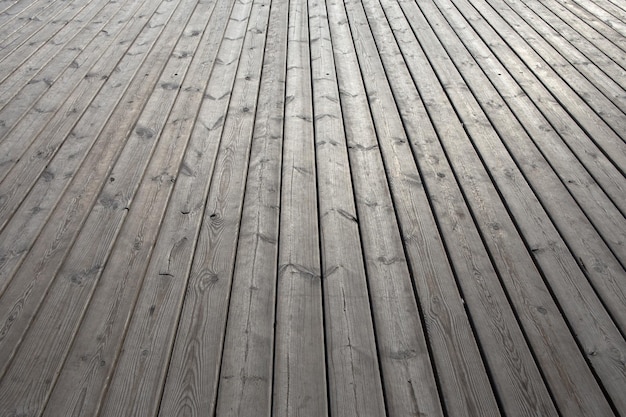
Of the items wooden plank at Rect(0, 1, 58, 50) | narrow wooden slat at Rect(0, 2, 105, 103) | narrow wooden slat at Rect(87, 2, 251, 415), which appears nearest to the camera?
narrow wooden slat at Rect(87, 2, 251, 415)

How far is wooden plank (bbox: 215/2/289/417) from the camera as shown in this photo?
1200 mm

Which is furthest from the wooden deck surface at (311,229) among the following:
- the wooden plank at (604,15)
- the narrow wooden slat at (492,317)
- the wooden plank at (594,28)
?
the wooden plank at (604,15)

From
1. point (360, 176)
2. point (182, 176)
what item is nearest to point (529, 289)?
point (360, 176)

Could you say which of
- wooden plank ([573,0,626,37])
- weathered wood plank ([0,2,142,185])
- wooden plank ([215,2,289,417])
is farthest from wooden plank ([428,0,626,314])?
weathered wood plank ([0,2,142,185])

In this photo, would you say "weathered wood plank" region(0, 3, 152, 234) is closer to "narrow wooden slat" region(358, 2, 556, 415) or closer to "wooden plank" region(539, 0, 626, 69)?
"narrow wooden slat" region(358, 2, 556, 415)

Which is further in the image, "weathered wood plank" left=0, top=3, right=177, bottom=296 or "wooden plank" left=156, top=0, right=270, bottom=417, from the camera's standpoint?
"weathered wood plank" left=0, top=3, right=177, bottom=296

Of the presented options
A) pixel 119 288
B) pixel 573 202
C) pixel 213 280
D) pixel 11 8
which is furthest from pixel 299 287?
pixel 11 8

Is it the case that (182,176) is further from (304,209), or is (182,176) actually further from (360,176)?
(360,176)

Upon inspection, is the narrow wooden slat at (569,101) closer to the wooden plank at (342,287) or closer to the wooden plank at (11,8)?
the wooden plank at (342,287)

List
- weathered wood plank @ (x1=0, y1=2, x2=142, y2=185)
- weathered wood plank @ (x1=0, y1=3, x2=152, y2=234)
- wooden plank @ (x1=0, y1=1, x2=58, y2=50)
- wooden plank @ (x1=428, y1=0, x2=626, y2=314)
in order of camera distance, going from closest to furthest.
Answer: wooden plank @ (x1=428, y1=0, x2=626, y2=314)
weathered wood plank @ (x1=0, y1=3, x2=152, y2=234)
weathered wood plank @ (x1=0, y1=2, x2=142, y2=185)
wooden plank @ (x1=0, y1=1, x2=58, y2=50)

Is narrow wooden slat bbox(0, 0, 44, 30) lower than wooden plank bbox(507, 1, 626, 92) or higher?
lower

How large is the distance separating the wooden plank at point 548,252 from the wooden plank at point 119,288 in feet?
3.58

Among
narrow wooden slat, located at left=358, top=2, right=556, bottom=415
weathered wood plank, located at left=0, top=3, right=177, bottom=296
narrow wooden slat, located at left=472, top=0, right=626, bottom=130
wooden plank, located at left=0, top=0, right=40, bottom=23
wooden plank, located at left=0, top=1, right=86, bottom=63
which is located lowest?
wooden plank, located at left=0, top=0, right=40, bottom=23

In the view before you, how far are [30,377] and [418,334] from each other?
97cm
